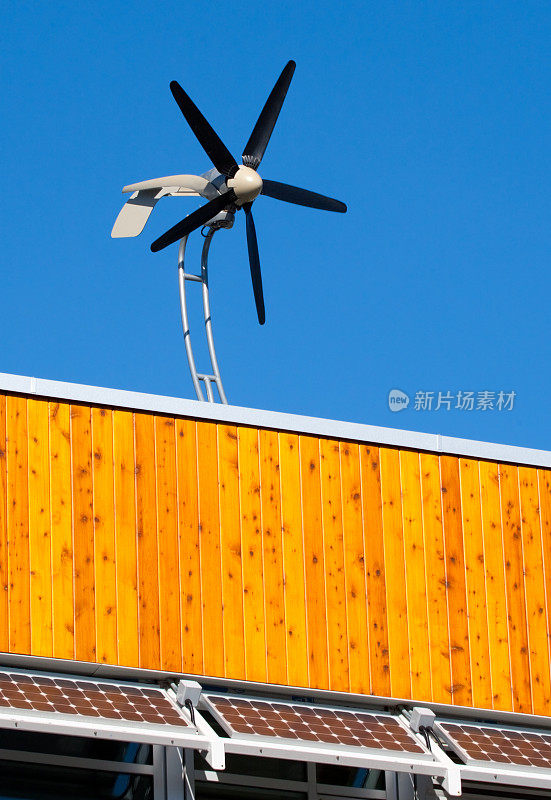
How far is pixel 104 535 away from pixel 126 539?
233mm

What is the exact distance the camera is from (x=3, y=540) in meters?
11.8

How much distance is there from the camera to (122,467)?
12.6 metres

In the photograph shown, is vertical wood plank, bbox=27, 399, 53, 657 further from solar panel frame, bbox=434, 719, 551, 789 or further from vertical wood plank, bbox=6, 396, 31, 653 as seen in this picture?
solar panel frame, bbox=434, 719, 551, 789

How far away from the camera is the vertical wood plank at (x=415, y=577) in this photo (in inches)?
532

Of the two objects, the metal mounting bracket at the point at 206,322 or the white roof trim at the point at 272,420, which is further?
the metal mounting bracket at the point at 206,322

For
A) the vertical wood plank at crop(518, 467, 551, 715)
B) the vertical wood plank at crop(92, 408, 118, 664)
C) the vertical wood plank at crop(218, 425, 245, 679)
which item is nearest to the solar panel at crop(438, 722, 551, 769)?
the vertical wood plank at crop(518, 467, 551, 715)

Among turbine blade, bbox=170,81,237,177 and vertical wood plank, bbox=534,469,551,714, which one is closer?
vertical wood plank, bbox=534,469,551,714

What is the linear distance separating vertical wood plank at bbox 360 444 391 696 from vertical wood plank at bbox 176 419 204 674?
1.71 meters

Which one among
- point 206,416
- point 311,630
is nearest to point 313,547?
point 311,630

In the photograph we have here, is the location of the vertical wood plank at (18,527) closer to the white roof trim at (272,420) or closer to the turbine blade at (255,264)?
the white roof trim at (272,420)

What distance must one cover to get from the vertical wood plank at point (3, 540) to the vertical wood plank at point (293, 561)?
9.51 ft

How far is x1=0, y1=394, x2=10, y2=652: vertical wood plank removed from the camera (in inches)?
456

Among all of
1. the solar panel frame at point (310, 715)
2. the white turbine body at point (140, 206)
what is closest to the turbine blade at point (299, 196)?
the white turbine body at point (140, 206)

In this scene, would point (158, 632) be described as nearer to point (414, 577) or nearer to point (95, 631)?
point (95, 631)
